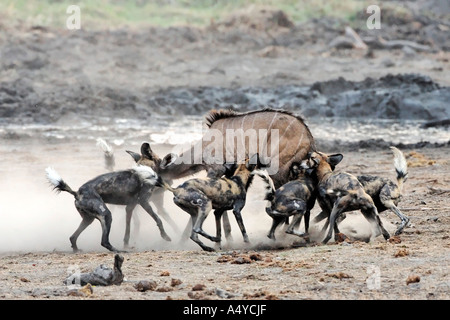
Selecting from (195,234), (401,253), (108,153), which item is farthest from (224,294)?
(108,153)

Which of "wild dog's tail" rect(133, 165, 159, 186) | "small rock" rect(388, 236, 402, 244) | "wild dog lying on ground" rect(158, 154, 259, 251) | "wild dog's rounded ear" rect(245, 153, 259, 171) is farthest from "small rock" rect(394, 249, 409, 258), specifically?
"wild dog's tail" rect(133, 165, 159, 186)

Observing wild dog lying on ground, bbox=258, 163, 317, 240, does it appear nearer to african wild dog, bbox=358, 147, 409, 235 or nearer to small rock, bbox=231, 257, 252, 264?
african wild dog, bbox=358, 147, 409, 235

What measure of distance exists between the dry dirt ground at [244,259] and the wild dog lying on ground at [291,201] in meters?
0.23

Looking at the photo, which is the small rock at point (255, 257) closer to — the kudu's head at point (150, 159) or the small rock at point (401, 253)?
the small rock at point (401, 253)

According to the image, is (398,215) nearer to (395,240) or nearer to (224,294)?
(395,240)

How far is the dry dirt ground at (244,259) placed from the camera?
8.71m

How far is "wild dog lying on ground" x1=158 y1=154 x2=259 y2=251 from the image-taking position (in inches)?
444

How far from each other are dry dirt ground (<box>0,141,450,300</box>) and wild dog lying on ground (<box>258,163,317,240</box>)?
0.23m

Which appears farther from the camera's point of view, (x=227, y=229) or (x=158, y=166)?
(x=158, y=166)

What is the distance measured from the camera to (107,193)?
11.8 m

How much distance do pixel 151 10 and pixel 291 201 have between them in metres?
28.6

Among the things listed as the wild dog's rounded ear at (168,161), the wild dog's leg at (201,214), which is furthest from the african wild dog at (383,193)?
the wild dog's rounded ear at (168,161)

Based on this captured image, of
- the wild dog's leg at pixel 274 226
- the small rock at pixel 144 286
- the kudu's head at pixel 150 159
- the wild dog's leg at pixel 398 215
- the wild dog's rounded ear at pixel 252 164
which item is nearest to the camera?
the small rock at pixel 144 286

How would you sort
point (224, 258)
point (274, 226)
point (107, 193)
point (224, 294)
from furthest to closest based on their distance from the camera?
point (107, 193)
point (274, 226)
point (224, 258)
point (224, 294)
